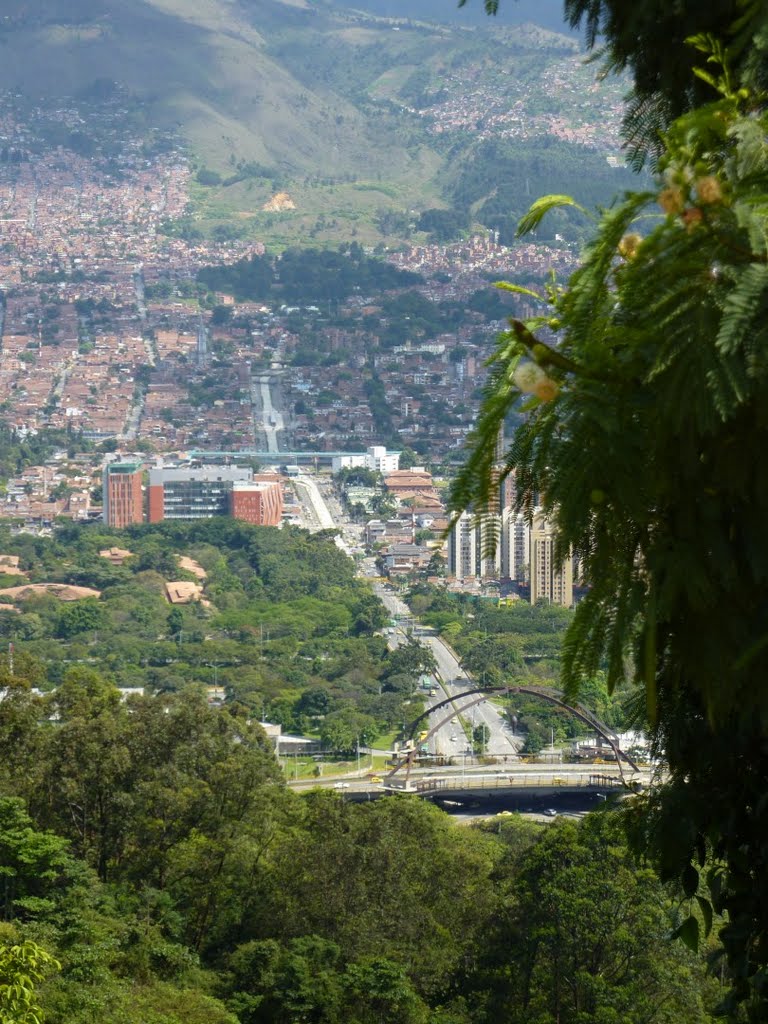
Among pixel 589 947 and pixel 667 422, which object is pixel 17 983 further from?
pixel 589 947

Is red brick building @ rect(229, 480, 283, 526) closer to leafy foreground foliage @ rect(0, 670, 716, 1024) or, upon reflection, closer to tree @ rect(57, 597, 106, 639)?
tree @ rect(57, 597, 106, 639)

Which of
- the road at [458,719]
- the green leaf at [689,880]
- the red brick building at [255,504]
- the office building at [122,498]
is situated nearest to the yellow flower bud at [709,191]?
the green leaf at [689,880]

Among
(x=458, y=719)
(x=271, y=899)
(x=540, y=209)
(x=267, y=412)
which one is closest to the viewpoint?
(x=540, y=209)

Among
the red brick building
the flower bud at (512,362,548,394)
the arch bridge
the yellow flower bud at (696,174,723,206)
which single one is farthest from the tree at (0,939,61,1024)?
the red brick building

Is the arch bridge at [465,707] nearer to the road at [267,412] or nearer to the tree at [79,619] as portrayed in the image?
the tree at [79,619]

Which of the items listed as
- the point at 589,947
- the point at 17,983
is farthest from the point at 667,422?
the point at 589,947
